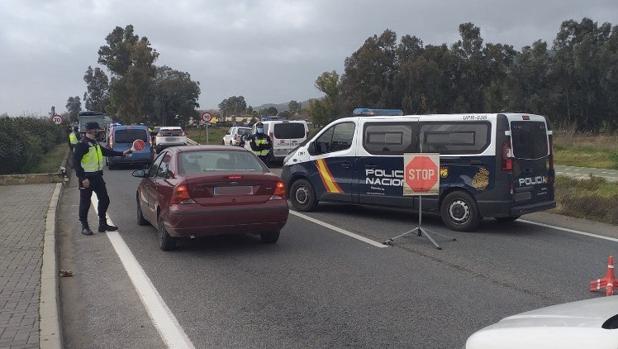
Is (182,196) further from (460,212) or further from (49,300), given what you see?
(460,212)

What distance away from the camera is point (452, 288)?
6422mm

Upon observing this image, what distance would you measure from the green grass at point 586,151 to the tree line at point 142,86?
43.8 meters

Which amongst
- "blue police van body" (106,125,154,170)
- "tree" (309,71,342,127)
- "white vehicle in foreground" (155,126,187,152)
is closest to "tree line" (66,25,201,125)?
"tree" (309,71,342,127)

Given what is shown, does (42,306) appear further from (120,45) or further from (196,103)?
(196,103)

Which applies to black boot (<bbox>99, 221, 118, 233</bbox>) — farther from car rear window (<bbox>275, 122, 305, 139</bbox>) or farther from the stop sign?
car rear window (<bbox>275, 122, 305, 139</bbox>)

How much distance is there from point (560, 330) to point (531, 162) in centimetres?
808

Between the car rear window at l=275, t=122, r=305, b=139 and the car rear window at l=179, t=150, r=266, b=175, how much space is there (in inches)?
657

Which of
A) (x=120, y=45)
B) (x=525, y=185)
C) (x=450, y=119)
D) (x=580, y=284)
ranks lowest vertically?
(x=580, y=284)

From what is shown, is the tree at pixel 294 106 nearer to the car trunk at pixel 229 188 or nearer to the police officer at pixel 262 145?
the police officer at pixel 262 145

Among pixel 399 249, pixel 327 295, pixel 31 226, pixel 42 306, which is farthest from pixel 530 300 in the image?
pixel 31 226

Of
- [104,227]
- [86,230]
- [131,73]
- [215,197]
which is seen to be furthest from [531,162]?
[131,73]

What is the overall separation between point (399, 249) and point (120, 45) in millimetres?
65624

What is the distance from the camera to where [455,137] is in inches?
394

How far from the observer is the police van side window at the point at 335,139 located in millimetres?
11438
